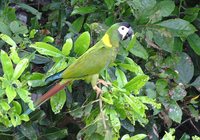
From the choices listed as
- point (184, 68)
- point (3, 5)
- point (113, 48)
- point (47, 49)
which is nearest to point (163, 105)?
point (184, 68)

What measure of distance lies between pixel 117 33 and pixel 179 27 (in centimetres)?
41

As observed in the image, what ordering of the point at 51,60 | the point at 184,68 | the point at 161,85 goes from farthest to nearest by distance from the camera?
the point at 184,68 < the point at 161,85 < the point at 51,60

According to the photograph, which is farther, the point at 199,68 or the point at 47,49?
the point at 199,68

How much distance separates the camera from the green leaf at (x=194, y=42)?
7.59 feet

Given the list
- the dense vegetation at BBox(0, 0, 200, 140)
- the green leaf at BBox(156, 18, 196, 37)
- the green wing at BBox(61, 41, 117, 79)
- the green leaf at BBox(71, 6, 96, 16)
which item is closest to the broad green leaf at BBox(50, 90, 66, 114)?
the dense vegetation at BBox(0, 0, 200, 140)

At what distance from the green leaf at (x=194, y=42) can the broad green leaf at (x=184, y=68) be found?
0.05m

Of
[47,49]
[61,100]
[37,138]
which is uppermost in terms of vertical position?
[47,49]

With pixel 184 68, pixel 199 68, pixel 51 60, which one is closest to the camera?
pixel 51 60

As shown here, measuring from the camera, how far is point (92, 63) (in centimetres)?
177

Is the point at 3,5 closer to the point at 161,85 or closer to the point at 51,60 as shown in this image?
the point at 51,60

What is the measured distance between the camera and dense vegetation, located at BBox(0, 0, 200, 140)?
67.1 inches

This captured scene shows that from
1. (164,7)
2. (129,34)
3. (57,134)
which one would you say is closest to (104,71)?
(129,34)

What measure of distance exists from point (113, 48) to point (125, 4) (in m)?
0.37

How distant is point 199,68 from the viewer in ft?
8.21
